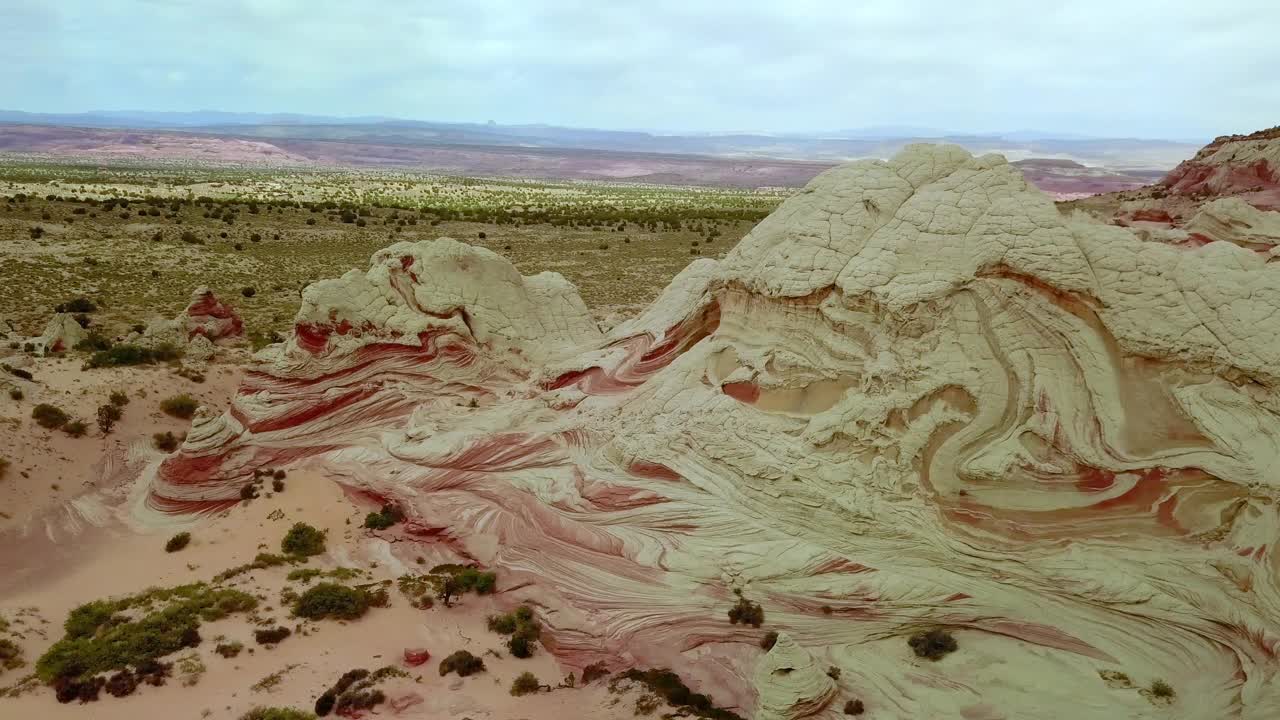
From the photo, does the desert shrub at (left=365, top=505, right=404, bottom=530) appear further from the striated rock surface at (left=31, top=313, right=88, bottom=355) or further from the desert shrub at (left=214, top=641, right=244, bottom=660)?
the striated rock surface at (left=31, top=313, right=88, bottom=355)

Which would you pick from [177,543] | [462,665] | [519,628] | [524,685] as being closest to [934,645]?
[524,685]

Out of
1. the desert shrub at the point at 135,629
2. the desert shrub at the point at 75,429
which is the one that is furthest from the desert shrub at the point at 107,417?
the desert shrub at the point at 135,629

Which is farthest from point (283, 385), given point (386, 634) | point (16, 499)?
point (386, 634)

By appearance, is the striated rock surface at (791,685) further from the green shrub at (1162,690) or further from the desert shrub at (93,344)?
the desert shrub at (93,344)

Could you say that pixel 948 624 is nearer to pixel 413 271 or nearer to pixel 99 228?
pixel 413 271

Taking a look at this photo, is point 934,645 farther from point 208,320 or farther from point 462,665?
point 208,320

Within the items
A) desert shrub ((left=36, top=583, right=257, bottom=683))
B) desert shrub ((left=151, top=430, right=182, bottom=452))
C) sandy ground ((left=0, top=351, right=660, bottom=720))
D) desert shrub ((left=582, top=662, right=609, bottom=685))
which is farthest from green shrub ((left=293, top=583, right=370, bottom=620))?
desert shrub ((left=151, top=430, right=182, bottom=452))
